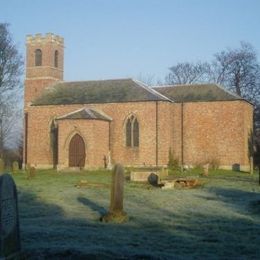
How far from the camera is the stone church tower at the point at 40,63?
50.5 m

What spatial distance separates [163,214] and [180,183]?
9.54 m

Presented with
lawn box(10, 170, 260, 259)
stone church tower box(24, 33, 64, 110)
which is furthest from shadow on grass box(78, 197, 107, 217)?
stone church tower box(24, 33, 64, 110)

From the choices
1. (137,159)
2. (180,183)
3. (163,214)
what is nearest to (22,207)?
(163,214)

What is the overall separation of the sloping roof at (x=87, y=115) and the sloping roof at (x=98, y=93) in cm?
119

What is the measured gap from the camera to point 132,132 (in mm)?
43469

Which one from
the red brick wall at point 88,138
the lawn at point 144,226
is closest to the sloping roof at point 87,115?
the red brick wall at point 88,138

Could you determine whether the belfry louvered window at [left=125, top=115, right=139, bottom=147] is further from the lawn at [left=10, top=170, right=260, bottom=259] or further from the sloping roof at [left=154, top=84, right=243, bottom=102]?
the lawn at [left=10, top=170, right=260, bottom=259]

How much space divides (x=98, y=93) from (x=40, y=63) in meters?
8.58

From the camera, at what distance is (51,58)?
5069 centimetres

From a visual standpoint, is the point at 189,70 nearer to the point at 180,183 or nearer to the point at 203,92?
the point at 203,92

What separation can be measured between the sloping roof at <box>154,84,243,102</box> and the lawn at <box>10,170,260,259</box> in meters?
22.0

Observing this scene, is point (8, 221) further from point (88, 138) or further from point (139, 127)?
point (139, 127)

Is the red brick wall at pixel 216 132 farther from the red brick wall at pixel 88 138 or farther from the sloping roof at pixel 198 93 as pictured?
the red brick wall at pixel 88 138

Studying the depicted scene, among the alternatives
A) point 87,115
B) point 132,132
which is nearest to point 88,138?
point 87,115
